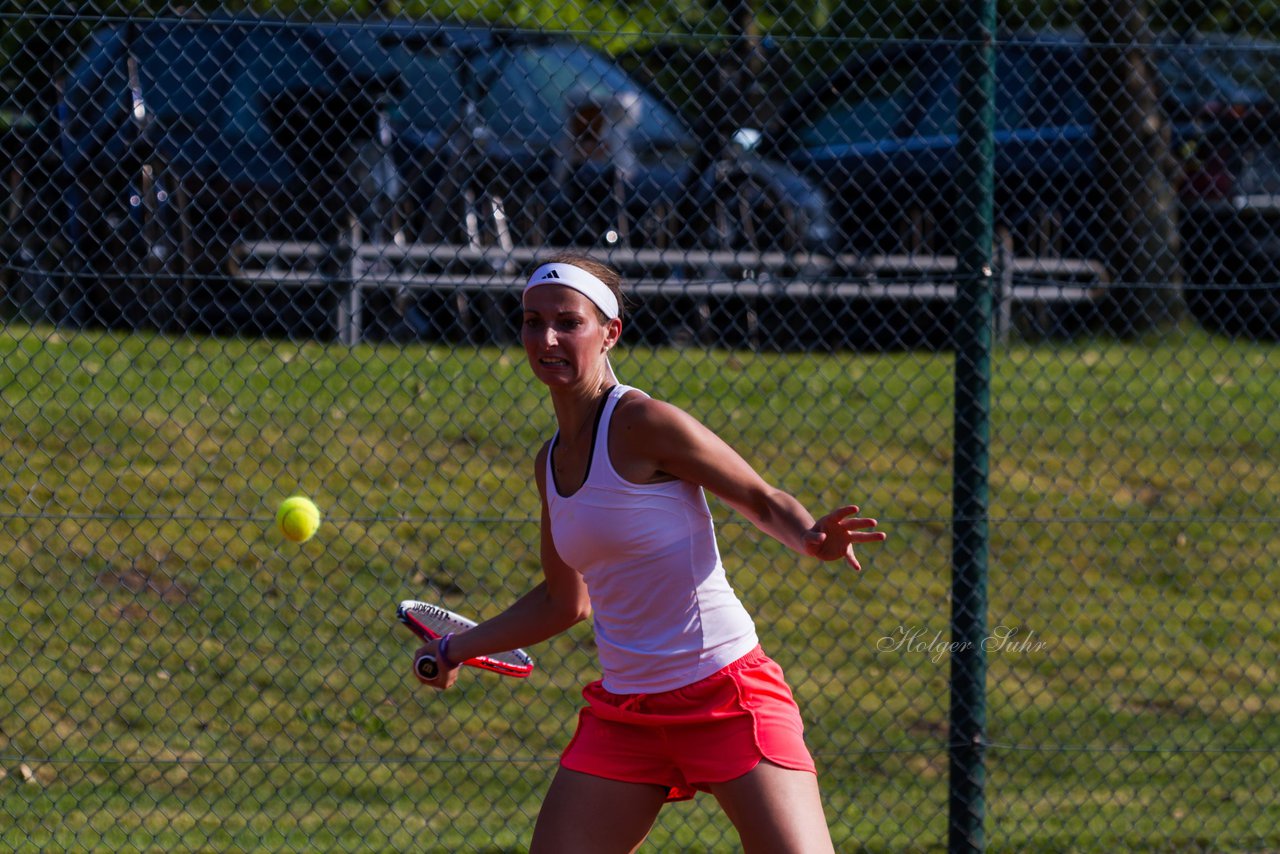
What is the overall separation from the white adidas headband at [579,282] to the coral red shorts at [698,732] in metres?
0.79

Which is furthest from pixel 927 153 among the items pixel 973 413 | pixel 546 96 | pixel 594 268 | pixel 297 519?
pixel 594 268

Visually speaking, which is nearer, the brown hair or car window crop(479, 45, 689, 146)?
the brown hair

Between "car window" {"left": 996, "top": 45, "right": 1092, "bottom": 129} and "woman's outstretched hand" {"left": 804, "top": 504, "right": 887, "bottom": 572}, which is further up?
"car window" {"left": 996, "top": 45, "right": 1092, "bottom": 129}

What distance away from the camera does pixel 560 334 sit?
10.2 ft

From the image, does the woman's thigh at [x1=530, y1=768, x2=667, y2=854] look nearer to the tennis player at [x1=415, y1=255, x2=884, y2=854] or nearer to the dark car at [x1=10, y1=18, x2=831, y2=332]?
the tennis player at [x1=415, y1=255, x2=884, y2=854]

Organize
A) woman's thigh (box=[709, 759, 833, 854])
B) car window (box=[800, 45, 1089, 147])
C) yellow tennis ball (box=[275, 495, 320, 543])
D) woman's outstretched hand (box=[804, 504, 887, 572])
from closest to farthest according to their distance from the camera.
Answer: woman's outstretched hand (box=[804, 504, 887, 572]) → woman's thigh (box=[709, 759, 833, 854]) → yellow tennis ball (box=[275, 495, 320, 543]) → car window (box=[800, 45, 1089, 147])

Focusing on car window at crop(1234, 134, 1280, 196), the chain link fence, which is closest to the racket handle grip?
the chain link fence

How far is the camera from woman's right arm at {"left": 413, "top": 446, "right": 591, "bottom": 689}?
11.0ft

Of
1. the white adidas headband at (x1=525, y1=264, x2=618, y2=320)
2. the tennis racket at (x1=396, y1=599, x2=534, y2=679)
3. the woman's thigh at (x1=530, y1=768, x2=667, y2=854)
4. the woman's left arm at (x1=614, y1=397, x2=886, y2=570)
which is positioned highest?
the white adidas headband at (x1=525, y1=264, x2=618, y2=320)

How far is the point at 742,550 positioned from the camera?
247 inches

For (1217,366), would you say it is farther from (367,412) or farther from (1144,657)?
(367,412)

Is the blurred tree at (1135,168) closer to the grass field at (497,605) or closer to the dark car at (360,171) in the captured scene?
the grass field at (497,605)

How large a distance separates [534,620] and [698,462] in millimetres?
616

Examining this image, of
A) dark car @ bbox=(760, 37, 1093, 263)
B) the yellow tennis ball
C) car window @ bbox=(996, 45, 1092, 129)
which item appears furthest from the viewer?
car window @ bbox=(996, 45, 1092, 129)
